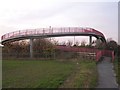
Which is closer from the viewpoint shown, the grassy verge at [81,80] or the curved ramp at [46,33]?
the grassy verge at [81,80]

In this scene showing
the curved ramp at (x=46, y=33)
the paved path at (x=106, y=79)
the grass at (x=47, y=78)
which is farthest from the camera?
the curved ramp at (x=46, y=33)

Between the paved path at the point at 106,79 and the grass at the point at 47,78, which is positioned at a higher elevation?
the grass at the point at 47,78

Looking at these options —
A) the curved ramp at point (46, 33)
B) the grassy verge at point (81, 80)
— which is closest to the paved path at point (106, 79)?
the grassy verge at point (81, 80)

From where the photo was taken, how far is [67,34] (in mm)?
46094

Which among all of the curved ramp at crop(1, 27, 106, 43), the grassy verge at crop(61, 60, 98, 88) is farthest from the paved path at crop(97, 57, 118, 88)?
the curved ramp at crop(1, 27, 106, 43)

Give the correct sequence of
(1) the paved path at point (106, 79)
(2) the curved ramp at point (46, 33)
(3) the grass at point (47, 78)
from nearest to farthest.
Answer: (3) the grass at point (47, 78)
(1) the paved path at point (106, 79)
(2) the curved ramp at point (46, 33)

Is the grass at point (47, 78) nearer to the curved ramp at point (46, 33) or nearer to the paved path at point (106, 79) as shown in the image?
the paved path at point (106, 79)

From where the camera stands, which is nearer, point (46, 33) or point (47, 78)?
point (47, 78)

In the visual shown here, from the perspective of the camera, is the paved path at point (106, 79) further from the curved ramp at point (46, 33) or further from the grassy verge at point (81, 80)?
the curved ramp at point (46, 33)

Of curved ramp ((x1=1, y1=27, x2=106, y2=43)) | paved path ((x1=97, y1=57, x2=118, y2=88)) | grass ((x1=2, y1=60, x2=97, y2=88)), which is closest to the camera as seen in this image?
grass ((x1=2, y1=60, x2=97, y2=88))

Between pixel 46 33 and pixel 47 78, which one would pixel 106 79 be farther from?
pixel 46 33

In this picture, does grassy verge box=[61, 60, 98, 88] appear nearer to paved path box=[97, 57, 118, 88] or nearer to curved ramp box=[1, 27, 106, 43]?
paved path box=[97, 57, 118, 88]

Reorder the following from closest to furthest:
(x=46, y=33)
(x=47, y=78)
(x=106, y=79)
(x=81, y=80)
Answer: (x=81, y=80) → (x=47, y=78) → (x=106, y=79) → (x=46, y=33)

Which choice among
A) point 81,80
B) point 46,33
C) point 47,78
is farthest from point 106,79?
point 46,33
